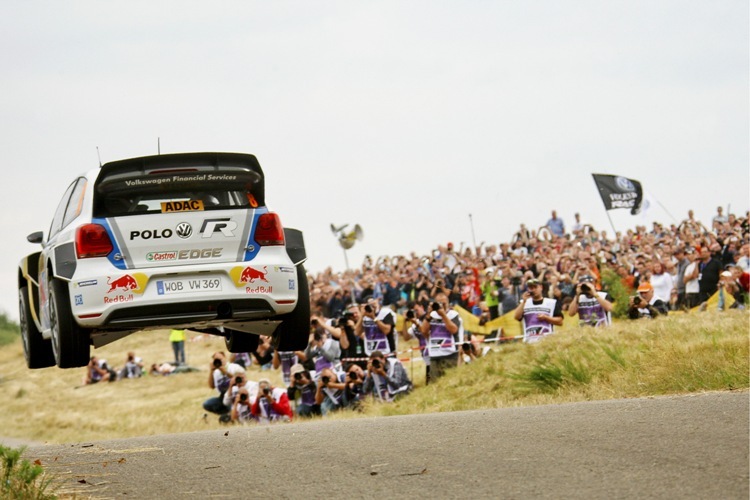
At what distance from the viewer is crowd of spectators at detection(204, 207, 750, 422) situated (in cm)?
1798

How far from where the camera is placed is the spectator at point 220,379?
65.4ft

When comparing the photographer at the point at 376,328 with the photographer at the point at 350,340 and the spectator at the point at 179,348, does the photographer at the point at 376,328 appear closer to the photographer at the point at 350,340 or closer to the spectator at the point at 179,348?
the photographer at the point at 350,340

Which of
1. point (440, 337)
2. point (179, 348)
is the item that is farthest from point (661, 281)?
point (179, 348)

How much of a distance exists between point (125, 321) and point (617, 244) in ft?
59.3

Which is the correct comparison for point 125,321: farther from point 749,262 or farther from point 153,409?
point 153,409

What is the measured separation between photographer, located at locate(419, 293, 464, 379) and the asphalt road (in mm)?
7639

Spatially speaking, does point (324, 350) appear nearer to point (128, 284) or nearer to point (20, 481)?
point (128, 284)

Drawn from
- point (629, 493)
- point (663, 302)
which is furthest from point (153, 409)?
point (629, 493)

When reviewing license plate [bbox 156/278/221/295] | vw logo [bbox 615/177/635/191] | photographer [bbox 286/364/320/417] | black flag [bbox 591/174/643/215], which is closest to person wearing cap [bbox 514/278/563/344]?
photographer [bbox 286/364/320/417]

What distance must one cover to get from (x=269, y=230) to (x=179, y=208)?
77 cm

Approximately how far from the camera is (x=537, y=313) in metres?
17.9

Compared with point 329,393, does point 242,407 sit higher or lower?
lower

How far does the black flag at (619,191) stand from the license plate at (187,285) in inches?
846

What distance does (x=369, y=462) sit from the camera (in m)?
7.87
